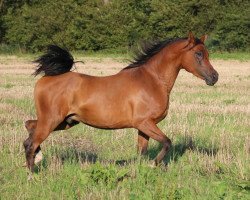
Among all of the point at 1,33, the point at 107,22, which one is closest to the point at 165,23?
the point at 107,22

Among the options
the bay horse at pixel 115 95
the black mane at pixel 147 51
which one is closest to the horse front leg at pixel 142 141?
the bay horse at pixel 115 95

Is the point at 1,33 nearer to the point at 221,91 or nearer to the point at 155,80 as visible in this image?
the point at 221,91

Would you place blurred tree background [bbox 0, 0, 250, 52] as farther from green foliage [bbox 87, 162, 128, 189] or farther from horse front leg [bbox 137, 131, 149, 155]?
green foliage [bbox 87, 162, 128, 189]

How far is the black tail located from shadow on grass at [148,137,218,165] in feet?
7.14

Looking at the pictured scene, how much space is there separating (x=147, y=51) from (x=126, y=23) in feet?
147

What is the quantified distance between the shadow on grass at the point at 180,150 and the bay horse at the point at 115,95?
0.83 meters

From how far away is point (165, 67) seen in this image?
8281 millimetres

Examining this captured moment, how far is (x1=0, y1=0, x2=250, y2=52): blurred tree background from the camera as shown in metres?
51.8

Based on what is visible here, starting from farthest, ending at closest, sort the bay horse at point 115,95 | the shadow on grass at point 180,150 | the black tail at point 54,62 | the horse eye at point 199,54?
the shadow on grass at point 180,150 < the black tail at point 54,62 < the horse eye at point 199,54 < the bay horse at point 115,95

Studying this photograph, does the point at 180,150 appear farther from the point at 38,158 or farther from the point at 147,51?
the point at 38,158

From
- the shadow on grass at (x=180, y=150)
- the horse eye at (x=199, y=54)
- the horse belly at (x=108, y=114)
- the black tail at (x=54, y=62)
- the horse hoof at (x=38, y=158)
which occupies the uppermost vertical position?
the horse eye at (x=199, y=54)

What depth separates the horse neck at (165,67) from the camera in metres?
8.23

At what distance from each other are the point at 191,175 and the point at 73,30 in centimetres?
4633

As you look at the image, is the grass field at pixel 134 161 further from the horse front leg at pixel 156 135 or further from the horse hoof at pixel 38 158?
the horse front leg at pixel 156 135
